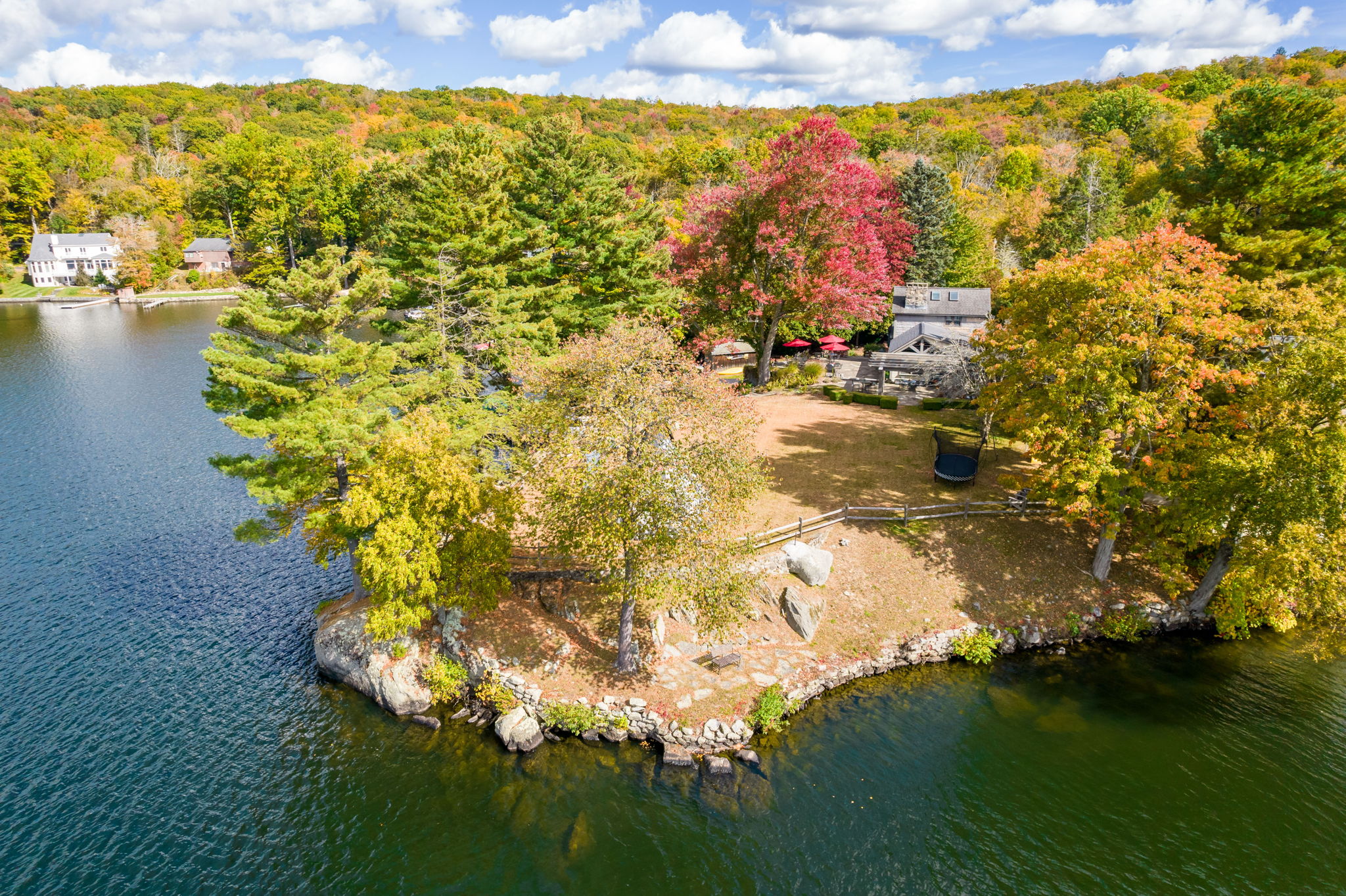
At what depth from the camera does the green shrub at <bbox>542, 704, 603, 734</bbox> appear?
71.4 feet

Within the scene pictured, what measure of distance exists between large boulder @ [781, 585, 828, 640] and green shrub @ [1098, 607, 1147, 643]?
11.3 metres

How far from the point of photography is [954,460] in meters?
33.2

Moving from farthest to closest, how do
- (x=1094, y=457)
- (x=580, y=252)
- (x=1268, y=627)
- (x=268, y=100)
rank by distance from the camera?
(x=268, y=100)
(x=580, y=252)
(x=1268, y=627)
(x=1094, y=457)

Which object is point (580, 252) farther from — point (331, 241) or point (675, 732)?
point (331, 241)

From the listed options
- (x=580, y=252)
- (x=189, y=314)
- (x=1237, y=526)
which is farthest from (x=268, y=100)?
(x=1237, y=526)

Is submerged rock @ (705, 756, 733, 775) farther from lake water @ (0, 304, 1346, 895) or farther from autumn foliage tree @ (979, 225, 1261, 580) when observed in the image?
autumn foliage tree @ (979, 225, 1261, 580)

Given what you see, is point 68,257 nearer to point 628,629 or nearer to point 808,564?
point 628,629

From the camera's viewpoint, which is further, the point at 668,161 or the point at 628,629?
the point at 668,161

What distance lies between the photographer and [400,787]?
2008 centimetres

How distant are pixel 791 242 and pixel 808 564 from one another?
86.5 ft

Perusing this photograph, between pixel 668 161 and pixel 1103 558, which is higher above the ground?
pixel 668 161

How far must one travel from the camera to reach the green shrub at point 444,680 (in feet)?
76.7

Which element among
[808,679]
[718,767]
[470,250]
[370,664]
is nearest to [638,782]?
[718,767]

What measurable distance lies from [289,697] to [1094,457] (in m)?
30.7
